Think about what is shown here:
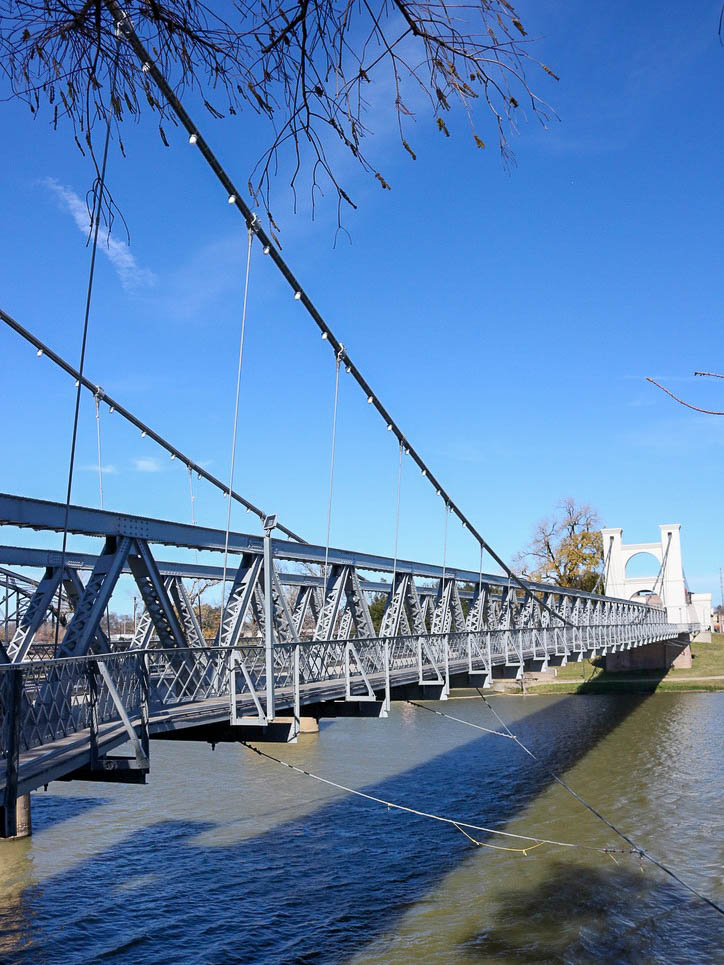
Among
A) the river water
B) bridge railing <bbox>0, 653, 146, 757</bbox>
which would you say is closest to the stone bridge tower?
the river water

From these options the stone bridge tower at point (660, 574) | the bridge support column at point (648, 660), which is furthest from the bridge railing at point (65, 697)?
the stone bridge tower at point (660, 574)

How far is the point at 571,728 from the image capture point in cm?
3256

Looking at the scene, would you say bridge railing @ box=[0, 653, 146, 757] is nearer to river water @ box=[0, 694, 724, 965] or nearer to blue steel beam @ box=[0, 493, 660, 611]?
blue steel beam @ box=[0, 493, 660, 611]

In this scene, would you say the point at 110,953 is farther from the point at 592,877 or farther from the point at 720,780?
the point at 720,780

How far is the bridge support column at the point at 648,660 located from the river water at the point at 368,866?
2438 cm

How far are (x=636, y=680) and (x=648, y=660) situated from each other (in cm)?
388

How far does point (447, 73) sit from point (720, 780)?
21.8 metres

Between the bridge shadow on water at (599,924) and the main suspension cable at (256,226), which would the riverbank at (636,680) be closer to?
the main suspension cable at (256,226)

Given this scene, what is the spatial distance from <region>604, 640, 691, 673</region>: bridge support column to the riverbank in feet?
1.43

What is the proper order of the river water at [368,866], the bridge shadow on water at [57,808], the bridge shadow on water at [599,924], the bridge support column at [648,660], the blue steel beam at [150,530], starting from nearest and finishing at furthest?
1. the blue steel beam at [150,530]
2. the bridge shadow on water at [599,924]
3. the river water at [368,866]
4. the bridge shadow on water at [57,808]
5. the bridge support column at [648,660]

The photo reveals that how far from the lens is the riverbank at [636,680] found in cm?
4525

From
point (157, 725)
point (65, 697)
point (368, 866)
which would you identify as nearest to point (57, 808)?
point (368, 866)

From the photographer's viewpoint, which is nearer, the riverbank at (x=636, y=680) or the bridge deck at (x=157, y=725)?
the bridge deck at (x=157, y=725)

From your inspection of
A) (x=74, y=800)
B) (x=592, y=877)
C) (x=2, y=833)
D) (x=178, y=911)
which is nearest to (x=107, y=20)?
(x=2, y=833)
